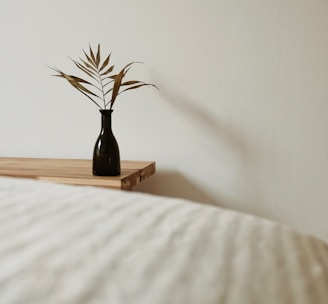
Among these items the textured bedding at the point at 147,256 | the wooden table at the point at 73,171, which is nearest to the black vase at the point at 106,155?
the wooden table at the point at 73,171

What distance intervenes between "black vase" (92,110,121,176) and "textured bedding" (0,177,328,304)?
2.38 feet

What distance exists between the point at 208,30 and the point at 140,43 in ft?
0.97

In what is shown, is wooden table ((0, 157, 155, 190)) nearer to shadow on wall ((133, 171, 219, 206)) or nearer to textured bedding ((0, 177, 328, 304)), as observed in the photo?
shadow on wall ((133, 171, 219, 206))

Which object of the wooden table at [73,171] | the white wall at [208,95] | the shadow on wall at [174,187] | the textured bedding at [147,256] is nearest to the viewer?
the textured bedding at [147,256]

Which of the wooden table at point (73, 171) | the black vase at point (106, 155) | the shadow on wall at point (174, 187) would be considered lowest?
the shadow on wall at point (174, 187)

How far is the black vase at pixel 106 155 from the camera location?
1.30m

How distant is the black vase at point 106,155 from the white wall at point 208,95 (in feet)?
1.04

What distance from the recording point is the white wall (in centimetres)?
150

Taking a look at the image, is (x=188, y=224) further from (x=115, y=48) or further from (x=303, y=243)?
(x=115, y=48)

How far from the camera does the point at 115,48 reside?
5.42 ft

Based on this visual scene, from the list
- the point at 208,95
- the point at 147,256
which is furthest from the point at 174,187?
the point at 147,256

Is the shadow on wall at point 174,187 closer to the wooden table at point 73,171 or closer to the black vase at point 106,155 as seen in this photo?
the wooden table at point 73,171

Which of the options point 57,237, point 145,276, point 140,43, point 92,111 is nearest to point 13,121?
point 92,111

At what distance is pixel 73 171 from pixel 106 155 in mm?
164
